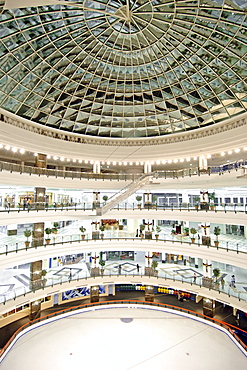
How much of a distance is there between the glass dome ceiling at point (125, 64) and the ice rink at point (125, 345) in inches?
894

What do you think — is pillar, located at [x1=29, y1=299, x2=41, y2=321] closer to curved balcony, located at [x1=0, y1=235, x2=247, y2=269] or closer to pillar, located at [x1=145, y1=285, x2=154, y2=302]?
curved balcony, located at [x1=0, y1=235, x2=247, y2=269]

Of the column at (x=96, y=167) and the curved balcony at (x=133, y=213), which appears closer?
the curved balcony at (x=133, y=213)

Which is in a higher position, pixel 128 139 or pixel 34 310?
pixel 128 139

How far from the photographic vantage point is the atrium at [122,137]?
18.3m

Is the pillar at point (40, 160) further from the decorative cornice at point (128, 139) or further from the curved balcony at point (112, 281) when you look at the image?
the curved balcony at point (112, 281)

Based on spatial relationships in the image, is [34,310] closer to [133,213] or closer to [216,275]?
[133,213]

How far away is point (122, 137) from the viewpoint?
30266 millimetres

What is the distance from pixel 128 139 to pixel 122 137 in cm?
94

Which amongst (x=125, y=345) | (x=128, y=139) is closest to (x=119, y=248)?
(x=125, y=345)

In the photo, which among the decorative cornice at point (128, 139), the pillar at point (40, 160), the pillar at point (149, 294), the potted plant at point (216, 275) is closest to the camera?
the potted plant at point (216, 275)

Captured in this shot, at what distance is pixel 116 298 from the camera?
2777 cm

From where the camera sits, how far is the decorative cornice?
23.5m

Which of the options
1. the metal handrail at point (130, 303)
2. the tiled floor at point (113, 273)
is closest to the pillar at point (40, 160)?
the tiled floor at point (113, 273)

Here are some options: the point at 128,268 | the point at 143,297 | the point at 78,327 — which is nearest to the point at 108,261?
the point at 128,268
